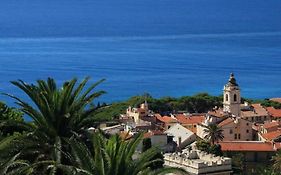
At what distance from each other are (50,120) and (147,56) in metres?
98.5

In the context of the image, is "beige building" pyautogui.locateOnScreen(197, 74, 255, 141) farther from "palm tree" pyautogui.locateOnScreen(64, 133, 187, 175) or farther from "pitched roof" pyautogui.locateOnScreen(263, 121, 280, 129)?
"palm tree" pyautogui.locateOnScreen(64, 133, 187, 175)

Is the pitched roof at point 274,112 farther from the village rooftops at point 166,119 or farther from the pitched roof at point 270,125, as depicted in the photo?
the village rooftops at point 166,119

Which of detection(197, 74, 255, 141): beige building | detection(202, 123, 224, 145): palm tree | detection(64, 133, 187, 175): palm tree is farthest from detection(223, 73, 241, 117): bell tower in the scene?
detection(64, 133, 187, 175): palm tree

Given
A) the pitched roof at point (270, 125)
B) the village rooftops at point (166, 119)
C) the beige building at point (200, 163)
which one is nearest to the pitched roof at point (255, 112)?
the pitched roof at point (270, 125)

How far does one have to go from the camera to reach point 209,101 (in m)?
53.0

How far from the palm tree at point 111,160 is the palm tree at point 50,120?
3.88ft

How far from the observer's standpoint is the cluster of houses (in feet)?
110

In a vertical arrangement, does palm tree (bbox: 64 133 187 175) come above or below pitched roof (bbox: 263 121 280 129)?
below

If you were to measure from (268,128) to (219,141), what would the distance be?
4.63m

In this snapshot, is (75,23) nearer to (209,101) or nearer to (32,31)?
(32,31)

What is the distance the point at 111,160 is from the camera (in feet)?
26.9

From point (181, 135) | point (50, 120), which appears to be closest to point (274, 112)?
point (181, 135)

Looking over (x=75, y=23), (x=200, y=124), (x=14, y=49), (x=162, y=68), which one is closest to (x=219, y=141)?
(x=200, y=124)

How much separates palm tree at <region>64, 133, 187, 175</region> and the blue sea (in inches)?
2416
